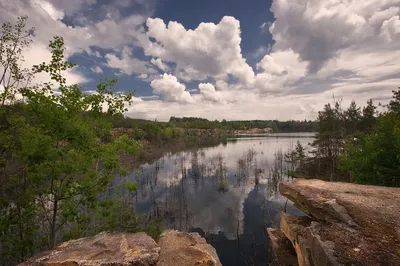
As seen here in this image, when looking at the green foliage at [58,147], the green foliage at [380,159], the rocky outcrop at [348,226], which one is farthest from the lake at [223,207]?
the rocky outcrop at [348,226]

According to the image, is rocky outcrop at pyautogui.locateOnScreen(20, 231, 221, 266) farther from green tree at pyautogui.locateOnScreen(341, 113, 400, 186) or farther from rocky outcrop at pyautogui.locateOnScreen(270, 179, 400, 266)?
green tree at pyautogui.locateOnScreen(341, 113, 400, 186)

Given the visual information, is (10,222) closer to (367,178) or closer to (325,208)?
(325,208)

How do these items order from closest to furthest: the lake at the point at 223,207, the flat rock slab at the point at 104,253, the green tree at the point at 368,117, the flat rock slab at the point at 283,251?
the flat rock slab at the point at 104,253, the flat rock slab at the point at 283,251, the lake at the point at 223,207, the green tree at the point at 368,117

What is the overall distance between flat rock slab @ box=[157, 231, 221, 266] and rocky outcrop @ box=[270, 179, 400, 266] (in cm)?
289

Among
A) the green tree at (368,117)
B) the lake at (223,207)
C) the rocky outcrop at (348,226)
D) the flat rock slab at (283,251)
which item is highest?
the green tree at (368,117)

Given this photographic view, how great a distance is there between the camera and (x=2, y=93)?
8016 mm

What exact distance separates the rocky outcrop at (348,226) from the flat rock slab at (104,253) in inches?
175

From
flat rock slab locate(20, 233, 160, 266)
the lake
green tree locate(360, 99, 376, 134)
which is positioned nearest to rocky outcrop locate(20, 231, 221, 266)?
flat rock slab locate(20, 233, 160, 266)

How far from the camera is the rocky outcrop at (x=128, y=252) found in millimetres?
4996

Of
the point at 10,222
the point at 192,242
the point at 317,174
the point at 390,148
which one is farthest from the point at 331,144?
the point at 10,222

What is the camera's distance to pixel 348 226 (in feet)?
19.4

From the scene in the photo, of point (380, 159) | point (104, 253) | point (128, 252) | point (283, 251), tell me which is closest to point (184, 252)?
point (128, 252)

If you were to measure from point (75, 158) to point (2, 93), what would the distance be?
4.11 meters

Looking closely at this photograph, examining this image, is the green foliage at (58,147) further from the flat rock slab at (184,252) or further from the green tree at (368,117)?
the green tree at (368,117)
